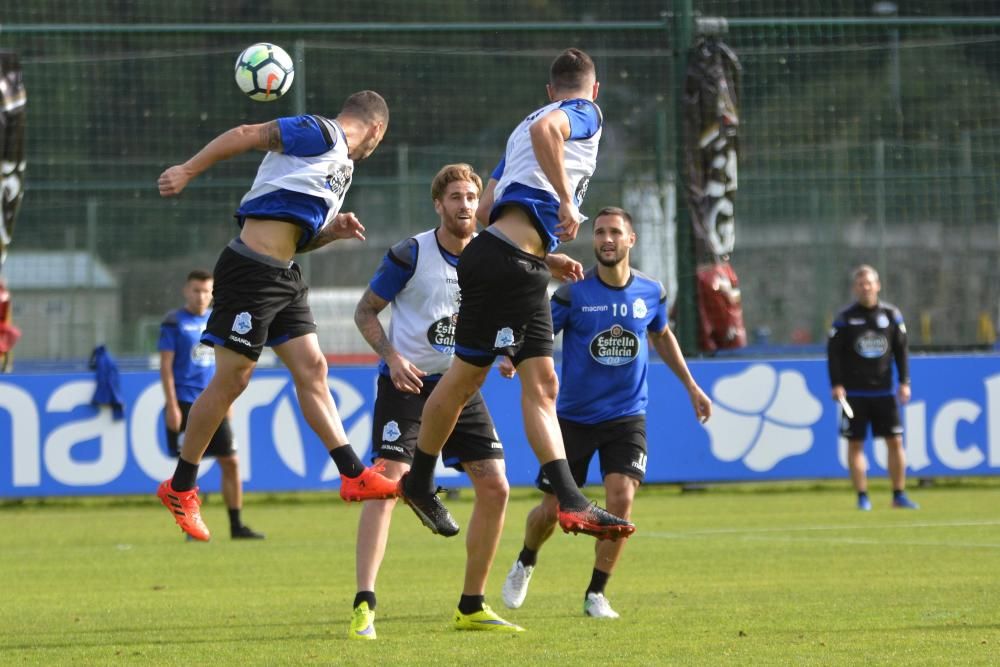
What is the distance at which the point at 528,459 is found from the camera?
55.9 ft

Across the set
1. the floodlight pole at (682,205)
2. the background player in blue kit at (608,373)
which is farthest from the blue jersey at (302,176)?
the floodlight pole at (682,205)

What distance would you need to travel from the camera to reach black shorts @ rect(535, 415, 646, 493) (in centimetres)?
899

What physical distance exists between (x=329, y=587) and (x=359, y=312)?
2.47 metres

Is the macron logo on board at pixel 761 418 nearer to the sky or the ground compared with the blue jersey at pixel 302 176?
nearer to the ground

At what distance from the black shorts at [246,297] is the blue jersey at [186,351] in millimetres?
6222

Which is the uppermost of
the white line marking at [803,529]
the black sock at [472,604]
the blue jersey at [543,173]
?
the blue jersey at [543,173]

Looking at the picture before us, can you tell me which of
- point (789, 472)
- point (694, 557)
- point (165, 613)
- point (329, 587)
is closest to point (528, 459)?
point (789, 472)

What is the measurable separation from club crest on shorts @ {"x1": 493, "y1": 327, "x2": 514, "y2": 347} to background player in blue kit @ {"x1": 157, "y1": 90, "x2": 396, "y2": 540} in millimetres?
1017

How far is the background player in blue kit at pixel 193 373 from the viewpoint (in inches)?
539

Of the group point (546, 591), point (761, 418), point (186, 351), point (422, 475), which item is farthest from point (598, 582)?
point (761, 418)

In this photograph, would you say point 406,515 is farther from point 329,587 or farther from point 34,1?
point 34,1

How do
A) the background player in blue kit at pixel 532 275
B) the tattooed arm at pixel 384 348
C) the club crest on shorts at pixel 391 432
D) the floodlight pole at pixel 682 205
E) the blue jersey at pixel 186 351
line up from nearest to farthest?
the background player in blue kit at pixel 532 275 → the tattooed arm at pixel 384 348 → the club crest on shorts at pixel 391 432 → the blue jersey at pixel 186 351 → the floodlight pole at pixel 682 205

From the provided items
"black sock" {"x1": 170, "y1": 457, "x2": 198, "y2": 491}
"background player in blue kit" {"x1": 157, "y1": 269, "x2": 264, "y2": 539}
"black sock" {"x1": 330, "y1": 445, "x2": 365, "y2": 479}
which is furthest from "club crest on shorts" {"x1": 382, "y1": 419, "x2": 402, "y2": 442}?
"background player in blue kit" {"x1": 157, "y1": 269, "x2": 264, "y2": 539}

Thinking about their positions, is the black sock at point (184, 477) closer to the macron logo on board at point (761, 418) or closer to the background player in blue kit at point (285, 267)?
the background player in blue kit at point (285, 267)
